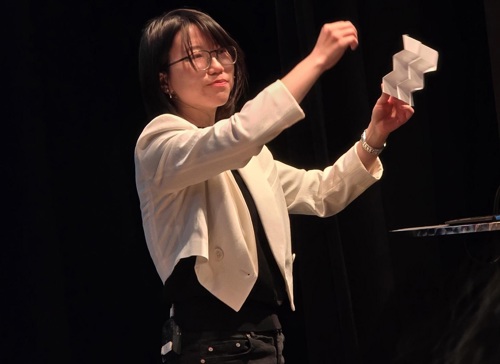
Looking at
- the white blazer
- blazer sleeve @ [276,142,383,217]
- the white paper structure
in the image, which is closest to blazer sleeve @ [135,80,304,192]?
the white blazer

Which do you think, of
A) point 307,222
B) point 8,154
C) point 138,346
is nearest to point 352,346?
point 307,222

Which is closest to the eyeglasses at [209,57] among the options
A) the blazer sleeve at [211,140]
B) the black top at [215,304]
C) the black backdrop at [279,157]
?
the blazer sleeve at [211,140]

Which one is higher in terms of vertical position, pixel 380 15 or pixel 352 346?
pixel 380 15

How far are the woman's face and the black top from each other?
0.30 m

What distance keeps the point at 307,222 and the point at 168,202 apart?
A: 31.4 inches

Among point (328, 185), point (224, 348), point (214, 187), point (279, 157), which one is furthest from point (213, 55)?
point (279, 157)

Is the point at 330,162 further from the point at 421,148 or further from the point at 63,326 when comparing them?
the point at 63,326

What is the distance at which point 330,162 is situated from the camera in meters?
2.28

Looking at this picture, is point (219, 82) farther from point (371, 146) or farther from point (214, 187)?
point (371, 146)

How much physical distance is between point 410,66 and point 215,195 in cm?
39

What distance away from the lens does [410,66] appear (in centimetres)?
155

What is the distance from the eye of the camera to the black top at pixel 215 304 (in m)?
1.50

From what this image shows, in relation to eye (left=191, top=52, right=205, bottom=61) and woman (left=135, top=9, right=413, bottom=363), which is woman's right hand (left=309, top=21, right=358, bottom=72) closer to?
woman (left=135, top=9, right=413, bottom=363)

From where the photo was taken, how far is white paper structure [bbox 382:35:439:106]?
1545mm
